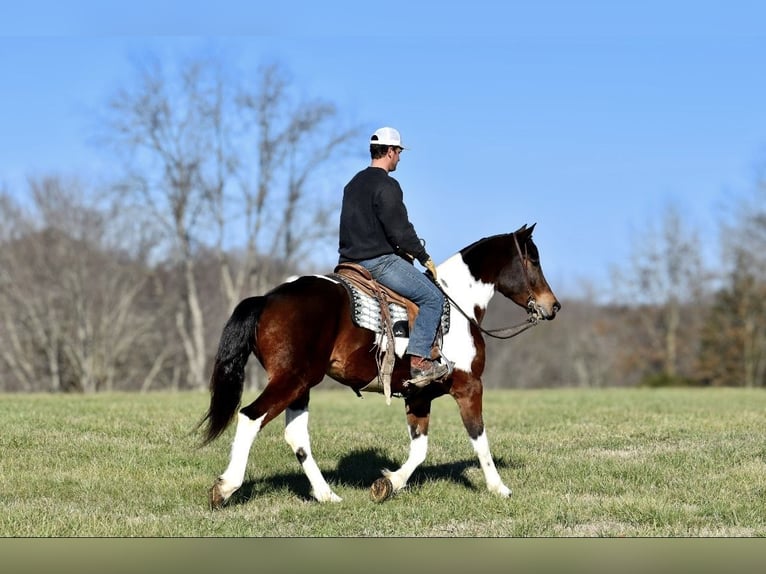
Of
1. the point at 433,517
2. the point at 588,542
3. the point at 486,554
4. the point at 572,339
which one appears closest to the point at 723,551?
the point at 588,542

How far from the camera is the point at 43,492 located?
9.41 meters

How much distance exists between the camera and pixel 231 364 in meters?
8.41

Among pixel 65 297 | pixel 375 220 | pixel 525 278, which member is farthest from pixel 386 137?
pixel 65 297

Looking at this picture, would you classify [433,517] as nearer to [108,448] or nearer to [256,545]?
[256,545]

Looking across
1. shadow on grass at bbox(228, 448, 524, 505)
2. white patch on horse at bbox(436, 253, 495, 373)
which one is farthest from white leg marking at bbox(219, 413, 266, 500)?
white patch on horse at bbox(436, 253, 495, 373)

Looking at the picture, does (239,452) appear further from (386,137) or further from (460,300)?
(386,137)

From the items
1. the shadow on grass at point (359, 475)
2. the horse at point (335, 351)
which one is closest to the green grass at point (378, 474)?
the shadow on grass at point (359, 475)

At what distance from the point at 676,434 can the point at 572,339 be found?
247 ft

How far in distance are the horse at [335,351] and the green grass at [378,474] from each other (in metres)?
0.49

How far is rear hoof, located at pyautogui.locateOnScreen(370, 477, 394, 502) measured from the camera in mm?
8914

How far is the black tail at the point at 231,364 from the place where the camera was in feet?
27.6

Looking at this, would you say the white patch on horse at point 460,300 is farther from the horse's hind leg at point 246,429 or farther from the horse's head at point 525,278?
the horse's hind leg at point 246,429

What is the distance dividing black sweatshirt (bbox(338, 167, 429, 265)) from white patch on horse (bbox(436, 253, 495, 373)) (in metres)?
0.60

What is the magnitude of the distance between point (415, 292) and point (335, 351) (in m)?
0.98
